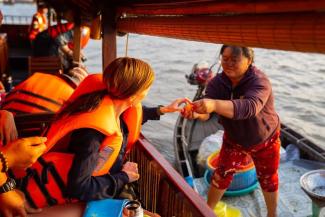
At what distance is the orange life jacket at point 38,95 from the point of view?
3018 millimetres

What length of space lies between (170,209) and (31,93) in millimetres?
1505

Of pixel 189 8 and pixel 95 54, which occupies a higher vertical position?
pixel 189 8

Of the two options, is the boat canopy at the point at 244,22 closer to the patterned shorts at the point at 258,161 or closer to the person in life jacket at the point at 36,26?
the patterned shorts at the point at 258,161

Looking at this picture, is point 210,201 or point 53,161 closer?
point 53,161

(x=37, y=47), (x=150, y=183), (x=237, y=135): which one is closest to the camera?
(x=150, y=183)

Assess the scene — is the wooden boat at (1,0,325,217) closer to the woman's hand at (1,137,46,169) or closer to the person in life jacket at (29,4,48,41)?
the woman's hand at (1,137,46,169)

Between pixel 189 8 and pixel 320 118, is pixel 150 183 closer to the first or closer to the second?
pixel 189 8

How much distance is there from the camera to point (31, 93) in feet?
9.95

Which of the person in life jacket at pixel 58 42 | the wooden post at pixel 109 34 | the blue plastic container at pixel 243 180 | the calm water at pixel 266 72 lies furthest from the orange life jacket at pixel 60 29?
the blue plastic container at pixel 243 180

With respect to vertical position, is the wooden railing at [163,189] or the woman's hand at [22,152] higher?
the woman's hand at [22,152]

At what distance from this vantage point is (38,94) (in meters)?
3.06

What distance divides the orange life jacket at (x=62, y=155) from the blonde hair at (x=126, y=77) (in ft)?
0.35

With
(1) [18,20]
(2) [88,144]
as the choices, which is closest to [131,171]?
(2) [88,144]

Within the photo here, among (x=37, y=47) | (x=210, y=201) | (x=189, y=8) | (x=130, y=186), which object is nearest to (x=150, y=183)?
(x=130, y=186)
